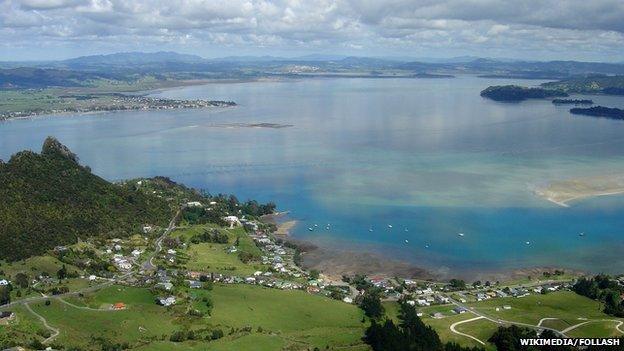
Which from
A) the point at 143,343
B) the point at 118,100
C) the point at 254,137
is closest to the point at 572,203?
the point at 143,343

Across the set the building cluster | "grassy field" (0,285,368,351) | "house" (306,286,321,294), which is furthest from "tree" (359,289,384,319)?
the building cluster

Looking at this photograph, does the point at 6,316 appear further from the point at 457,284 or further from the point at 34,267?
the point at 457,284

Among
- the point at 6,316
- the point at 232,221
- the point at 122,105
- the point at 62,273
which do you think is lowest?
the point at 232,221

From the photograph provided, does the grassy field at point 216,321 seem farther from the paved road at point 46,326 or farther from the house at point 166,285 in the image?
the house at point 166,285

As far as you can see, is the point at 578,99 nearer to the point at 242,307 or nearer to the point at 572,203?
the point at 572,203

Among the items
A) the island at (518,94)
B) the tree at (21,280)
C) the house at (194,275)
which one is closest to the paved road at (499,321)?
the house at (194,275)

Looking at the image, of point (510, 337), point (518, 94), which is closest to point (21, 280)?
point (510, 337)

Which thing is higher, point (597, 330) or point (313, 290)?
point (597, 330)
